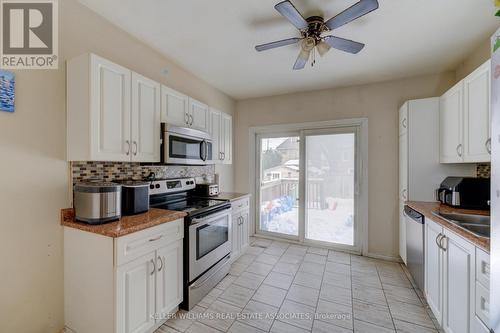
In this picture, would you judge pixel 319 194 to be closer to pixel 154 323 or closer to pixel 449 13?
pixel 449 13

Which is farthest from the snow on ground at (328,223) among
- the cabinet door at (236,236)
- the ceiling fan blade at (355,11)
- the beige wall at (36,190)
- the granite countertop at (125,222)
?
the beige wall at (36,190)

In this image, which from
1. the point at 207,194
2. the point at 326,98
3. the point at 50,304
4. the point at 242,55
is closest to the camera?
the point at 50,304

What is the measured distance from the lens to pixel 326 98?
3.46 m

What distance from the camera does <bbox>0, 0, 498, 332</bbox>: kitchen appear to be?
4.78ft

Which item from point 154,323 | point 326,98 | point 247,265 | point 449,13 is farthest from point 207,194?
point 449,13

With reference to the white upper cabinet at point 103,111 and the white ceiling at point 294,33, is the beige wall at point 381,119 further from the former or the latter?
the white upper cabinet at point 103,111

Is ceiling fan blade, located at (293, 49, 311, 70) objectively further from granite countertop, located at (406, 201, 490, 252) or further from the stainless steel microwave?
granite countertop, located at (406, 201, 490, 252)

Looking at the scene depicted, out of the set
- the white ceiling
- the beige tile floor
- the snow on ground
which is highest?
the white ceiling

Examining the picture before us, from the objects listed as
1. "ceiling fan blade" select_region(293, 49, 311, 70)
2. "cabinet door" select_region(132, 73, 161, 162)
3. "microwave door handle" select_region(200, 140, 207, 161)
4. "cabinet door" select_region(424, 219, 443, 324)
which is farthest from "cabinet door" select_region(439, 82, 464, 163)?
"cabinet door" select_region(132, 73, 161, 162)

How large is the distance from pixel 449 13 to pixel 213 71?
2445mm

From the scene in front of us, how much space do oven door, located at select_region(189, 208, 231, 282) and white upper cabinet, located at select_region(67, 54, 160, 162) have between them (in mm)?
868

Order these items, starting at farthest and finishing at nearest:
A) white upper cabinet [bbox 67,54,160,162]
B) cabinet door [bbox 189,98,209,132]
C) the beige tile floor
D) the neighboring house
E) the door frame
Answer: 1. the neighboring house
2. the door frame
3. cabinet door [bbox 189,98,209,132]
4. the beige tile floor
5. white upper cabinet [bbox 67,54,160,162]

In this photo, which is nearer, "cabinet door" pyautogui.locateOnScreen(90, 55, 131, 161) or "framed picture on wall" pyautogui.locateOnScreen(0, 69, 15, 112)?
"framed picture on wall" pyautogui.locateOnScreen(0, 69, 15, 112)

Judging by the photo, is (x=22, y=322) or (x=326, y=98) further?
(x=326, y=98)
